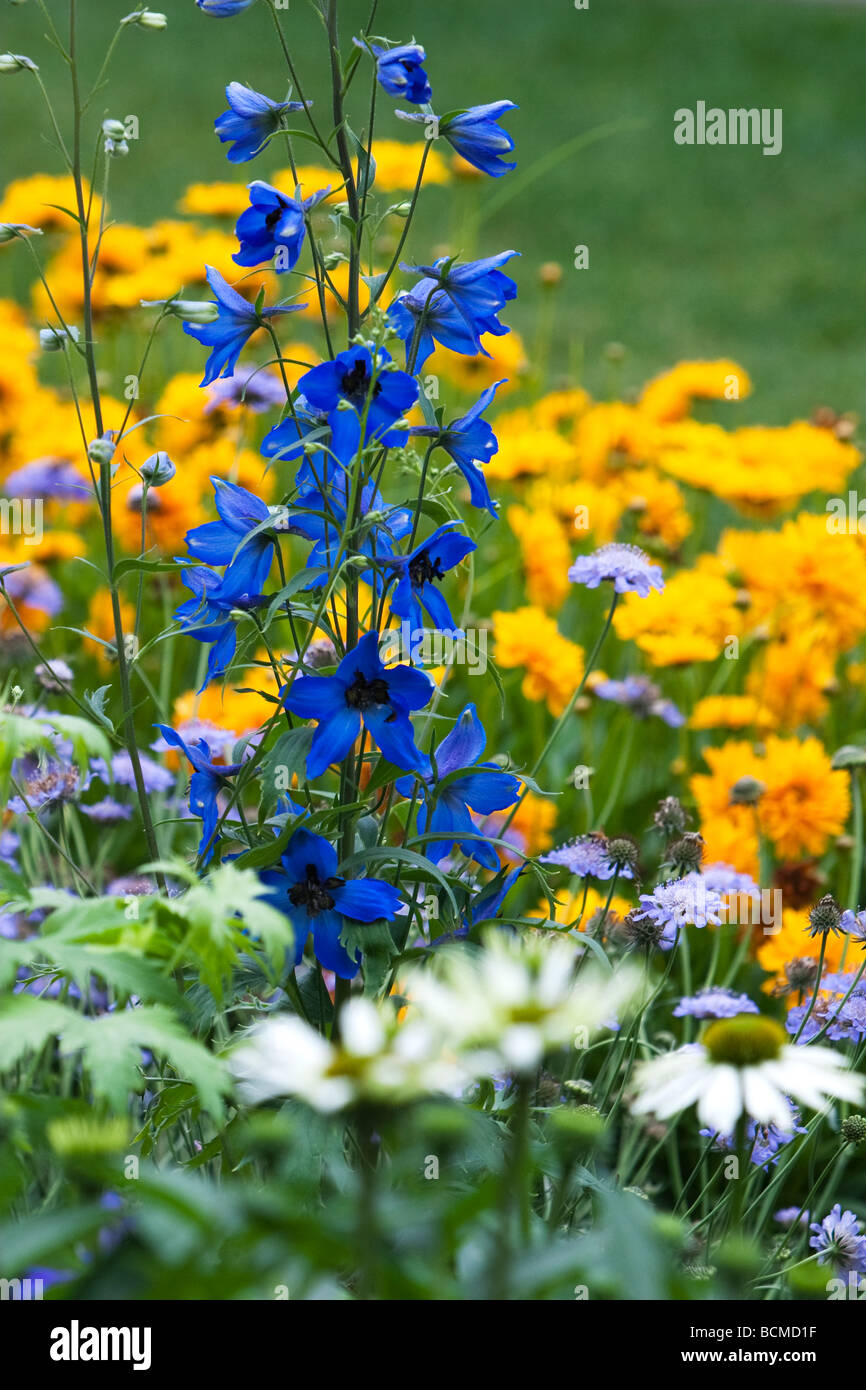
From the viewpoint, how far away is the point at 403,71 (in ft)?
4.09

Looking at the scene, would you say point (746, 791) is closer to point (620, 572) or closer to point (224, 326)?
point (620, 572)

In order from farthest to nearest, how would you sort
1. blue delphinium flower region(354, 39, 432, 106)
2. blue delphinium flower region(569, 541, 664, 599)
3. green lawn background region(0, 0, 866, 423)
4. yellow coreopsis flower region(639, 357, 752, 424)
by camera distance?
green lawn background region(0, 0, 866, 423) → yellow coreopsis flower region(639, 357, 752, 424) → blue delphinium flower region(569, 541, 664, 599) → blue delphinium flower region(354, 39, 432, 106)

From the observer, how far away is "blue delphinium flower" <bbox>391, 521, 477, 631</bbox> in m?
1.29

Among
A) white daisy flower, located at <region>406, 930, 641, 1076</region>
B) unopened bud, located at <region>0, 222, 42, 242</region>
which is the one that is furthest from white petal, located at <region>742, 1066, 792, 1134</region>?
unopened bud, located at <region>0, 222, 42, 242</region>

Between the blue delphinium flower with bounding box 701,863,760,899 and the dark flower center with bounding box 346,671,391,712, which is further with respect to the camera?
the blue delphinium flower with bounding box 701,863,760,899

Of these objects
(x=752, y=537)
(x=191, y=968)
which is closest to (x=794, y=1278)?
(x=191, y=968)

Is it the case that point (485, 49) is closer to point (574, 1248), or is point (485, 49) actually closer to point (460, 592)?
point (460, 592)

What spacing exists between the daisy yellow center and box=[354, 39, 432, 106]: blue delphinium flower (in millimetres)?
828

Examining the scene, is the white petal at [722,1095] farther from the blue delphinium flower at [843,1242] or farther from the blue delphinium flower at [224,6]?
the blue delphinium flower at [224,6]

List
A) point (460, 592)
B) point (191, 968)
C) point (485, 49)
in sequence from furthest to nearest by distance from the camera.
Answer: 1. point (485, 49)
2. point (460, 592)
3. point (191, 968)

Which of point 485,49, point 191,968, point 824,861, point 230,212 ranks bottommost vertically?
point 191,968

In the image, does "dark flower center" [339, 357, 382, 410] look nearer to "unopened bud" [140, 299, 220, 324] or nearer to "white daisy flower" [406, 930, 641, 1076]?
"unopened bud" [140, 299, 220, 324]
